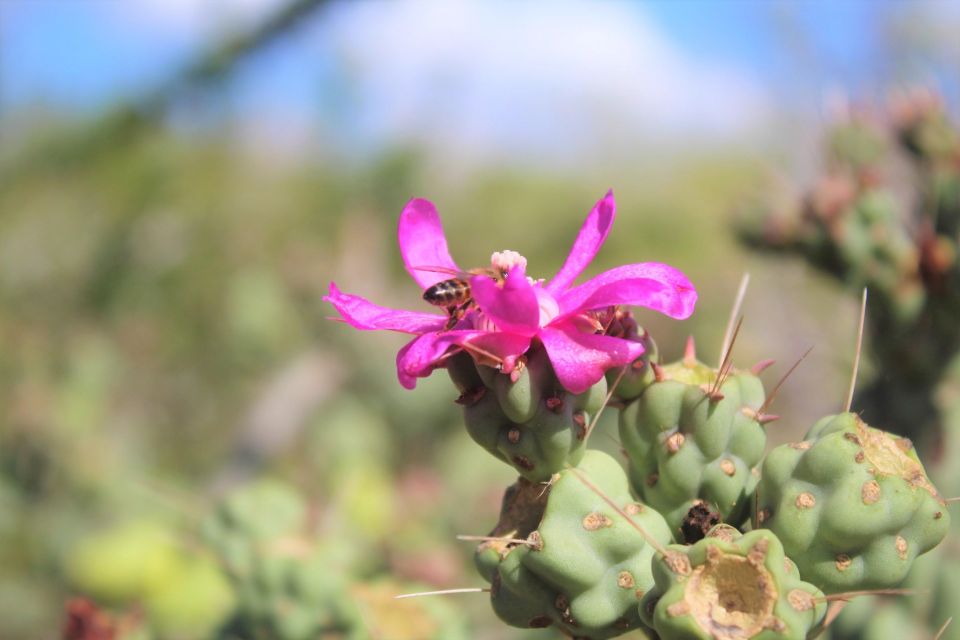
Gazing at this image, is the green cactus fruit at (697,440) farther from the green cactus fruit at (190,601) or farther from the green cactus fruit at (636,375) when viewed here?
the green cactus fruit at (190,601)

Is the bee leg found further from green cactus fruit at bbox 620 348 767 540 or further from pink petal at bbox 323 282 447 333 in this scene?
green cactus fruit at bbox 620 348 767 540

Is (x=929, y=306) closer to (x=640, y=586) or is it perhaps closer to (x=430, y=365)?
(x=640, y=586)

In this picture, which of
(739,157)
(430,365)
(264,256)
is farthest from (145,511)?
(739,157)

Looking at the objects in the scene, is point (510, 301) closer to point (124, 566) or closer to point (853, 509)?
point (853, 509)

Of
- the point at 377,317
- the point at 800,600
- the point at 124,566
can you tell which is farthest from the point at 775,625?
the point at 124,566

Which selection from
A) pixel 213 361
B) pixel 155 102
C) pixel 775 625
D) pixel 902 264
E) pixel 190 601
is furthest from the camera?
pixel 213 361

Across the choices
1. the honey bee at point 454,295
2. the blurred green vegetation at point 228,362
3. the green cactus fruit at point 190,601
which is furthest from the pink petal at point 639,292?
the green cactus fruit at point 190,601

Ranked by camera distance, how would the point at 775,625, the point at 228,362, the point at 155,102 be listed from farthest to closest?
the point at 228,362
the point at 155,102
the point at 775,625
